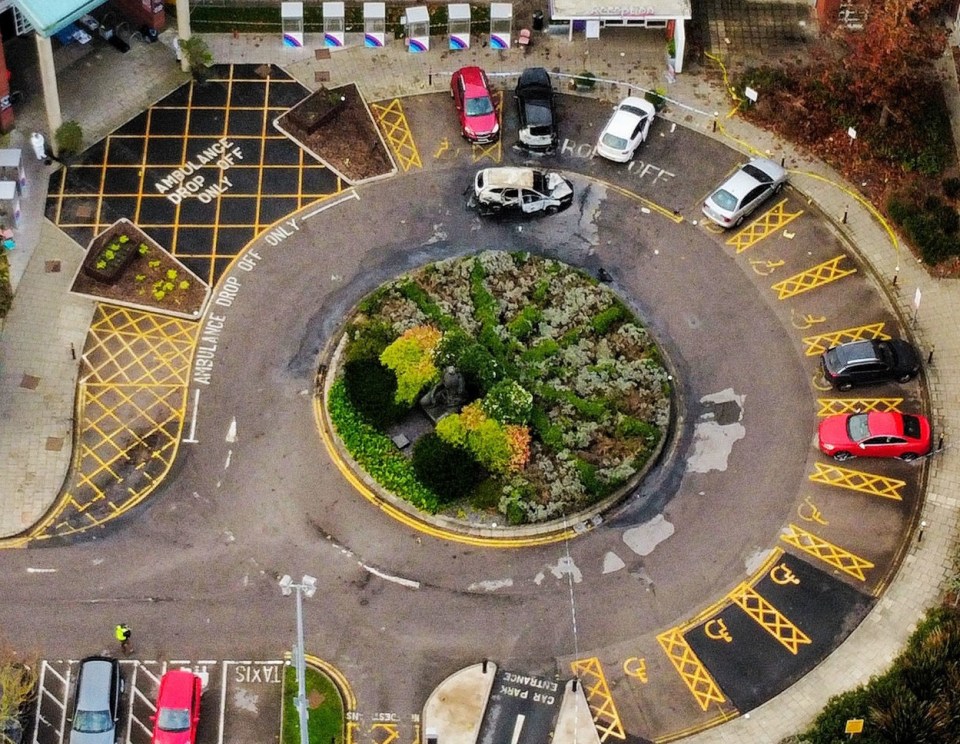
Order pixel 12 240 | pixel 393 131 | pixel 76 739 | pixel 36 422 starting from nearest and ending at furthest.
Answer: pixel 76 739, pixel 36 422, pixel 12 240, pixel 393 131

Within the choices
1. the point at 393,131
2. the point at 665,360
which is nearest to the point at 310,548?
the point at 665,360

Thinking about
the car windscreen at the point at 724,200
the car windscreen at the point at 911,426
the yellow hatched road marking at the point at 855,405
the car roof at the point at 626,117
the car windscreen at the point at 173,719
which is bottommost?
the car windscreen at the point at 173,719

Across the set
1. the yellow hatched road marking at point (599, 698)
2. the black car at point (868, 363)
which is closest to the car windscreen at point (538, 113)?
the black car at point (868, 363)

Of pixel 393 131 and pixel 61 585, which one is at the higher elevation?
pixel 393 131

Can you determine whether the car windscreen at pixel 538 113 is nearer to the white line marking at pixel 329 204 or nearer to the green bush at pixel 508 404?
the white line marking at pixel 329 204

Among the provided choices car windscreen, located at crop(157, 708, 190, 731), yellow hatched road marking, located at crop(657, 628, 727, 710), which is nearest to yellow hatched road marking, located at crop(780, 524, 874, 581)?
yellow hatched road marking, located at crop(657, 628, 727, 710)

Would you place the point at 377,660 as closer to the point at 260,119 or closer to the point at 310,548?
the point at 310,548

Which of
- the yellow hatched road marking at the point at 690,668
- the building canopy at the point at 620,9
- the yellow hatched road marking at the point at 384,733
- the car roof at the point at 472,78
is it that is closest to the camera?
the yellow hatched road marking at the point at 384,733
